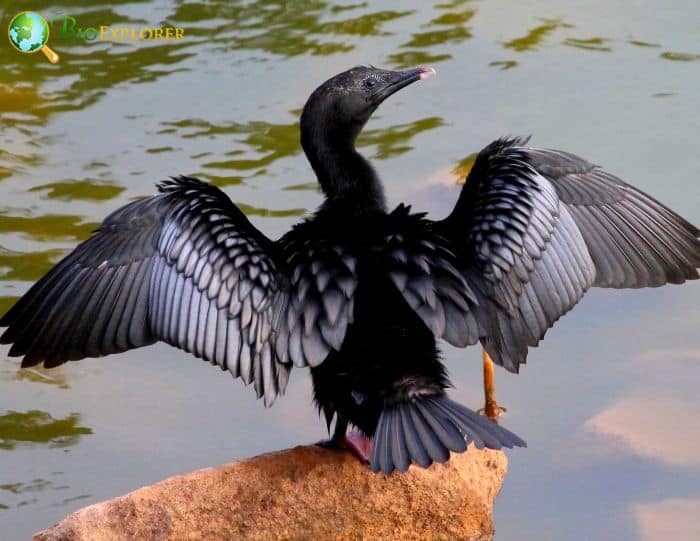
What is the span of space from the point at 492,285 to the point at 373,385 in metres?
0.63

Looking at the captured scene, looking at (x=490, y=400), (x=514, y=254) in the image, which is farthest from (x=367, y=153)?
(x=514, y=254)

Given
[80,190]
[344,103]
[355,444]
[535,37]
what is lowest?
[80,190]

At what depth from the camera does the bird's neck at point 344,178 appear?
232 inches

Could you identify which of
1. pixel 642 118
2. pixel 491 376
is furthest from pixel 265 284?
pixel 642 118

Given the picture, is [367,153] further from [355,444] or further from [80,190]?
[355,444]

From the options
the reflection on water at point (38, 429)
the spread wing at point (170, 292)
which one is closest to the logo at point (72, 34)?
the reflection on water at point (38, 429)

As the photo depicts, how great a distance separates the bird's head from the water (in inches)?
59.2

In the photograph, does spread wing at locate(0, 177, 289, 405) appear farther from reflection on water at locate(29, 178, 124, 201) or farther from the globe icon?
the globe icon

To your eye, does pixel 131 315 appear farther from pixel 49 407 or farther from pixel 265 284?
pixel 49 407

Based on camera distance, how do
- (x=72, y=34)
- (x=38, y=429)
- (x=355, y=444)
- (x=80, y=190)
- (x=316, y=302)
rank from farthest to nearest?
1. (x=72, y=34)
2. (x=80, y=190)
3. (x=38, y=429)
4. (x=355, y=444)
5. (x=316, y=302)

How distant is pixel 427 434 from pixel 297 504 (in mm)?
759

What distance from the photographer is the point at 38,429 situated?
22.4 ft

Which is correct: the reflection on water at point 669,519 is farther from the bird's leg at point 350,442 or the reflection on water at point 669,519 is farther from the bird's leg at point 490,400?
the bird's leg at point 350,442

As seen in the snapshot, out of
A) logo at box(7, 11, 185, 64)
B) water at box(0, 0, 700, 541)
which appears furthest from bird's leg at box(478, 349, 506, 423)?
logo at box(7, 11, 185, 64)
